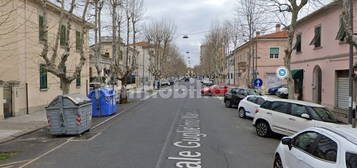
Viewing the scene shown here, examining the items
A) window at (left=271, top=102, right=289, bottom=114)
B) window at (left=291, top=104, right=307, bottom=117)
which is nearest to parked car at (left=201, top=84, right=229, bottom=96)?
window at (left=271, top=102, right=289, bottom=114)

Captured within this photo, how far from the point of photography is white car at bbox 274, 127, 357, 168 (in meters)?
3.83

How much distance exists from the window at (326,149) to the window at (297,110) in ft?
18.5

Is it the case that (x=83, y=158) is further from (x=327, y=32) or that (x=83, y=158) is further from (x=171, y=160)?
(x=327, y=32)

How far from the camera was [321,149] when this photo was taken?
175 inches

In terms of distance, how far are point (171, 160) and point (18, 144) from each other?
5687 mm

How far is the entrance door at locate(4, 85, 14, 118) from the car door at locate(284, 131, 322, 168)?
49.4 feet

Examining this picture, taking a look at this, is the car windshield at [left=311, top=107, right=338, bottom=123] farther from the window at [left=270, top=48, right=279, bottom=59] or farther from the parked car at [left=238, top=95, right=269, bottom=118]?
the window at [left=270, top=48, right=279, bottom=59]

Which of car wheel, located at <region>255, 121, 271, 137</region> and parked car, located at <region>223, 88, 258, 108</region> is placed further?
parked car, located at <region>223, 88, 258, 108</region>

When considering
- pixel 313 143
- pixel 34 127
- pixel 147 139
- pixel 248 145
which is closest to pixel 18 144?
pixel 34 127

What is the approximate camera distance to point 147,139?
33.4ft

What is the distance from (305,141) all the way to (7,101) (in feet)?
51.5

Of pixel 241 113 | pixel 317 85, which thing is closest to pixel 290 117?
pixel 241 113

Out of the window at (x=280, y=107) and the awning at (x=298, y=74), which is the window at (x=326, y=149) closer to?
the window at (x=280, y=107)

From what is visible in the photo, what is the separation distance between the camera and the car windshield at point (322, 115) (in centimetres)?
940
